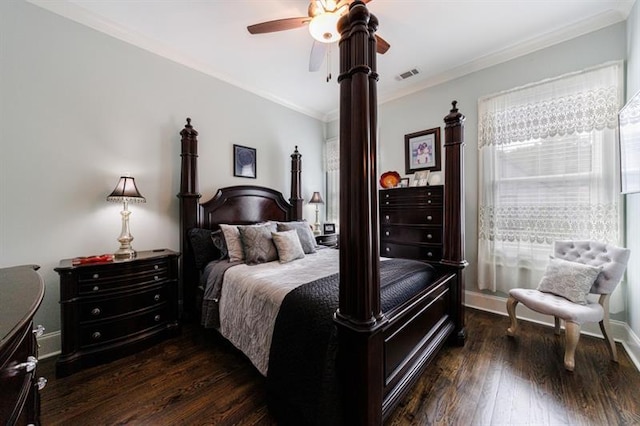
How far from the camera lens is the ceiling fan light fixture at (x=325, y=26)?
1759mm

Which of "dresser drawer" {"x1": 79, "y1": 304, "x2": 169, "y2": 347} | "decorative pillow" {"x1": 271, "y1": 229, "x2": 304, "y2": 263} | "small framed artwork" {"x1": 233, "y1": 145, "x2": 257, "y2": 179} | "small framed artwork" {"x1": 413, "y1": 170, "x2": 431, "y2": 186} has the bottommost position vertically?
"dresser drawer" {"x1": 79, "y1": 304, "x2": 169, "y2": 347}

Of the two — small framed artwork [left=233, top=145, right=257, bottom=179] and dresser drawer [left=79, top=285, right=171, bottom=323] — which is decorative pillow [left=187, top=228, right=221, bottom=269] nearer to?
dresser drawer [left=79, top=285, right=171, bottom=323]

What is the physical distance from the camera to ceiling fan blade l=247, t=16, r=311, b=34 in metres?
1.91

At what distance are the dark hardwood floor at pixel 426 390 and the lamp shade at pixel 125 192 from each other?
4.51ft

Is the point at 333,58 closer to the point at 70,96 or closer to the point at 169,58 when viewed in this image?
the point at 169,58

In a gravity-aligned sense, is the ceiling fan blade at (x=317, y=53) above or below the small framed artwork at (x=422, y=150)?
above

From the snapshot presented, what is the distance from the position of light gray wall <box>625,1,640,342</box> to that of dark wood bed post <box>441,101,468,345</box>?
127 centimetres

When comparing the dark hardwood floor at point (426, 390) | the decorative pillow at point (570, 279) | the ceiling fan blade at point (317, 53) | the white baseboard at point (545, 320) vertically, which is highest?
the ceiling fan blade at point (317, 53)

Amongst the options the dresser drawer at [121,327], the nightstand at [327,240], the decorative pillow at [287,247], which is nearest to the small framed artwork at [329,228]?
the nightstand at [327,240]

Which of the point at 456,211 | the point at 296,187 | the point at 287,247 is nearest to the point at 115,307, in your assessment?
the point at 287,247

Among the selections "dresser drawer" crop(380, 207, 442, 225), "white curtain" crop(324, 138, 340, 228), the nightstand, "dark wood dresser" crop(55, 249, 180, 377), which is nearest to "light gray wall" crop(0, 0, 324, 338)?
"dark wood dresser" crop(55, 249, 180, 377)

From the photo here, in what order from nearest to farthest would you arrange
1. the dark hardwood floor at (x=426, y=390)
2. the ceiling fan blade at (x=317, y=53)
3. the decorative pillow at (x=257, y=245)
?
1. the dark hardwood floor at (x=426, y=390)
2. the ceiling fan blade at (x=317, y=53)
3. the decorative pillow at (x=257, y=245)

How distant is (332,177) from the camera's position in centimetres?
461

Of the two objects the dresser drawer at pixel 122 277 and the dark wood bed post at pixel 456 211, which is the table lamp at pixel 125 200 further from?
the dark wood bed post at pixel 456 211
